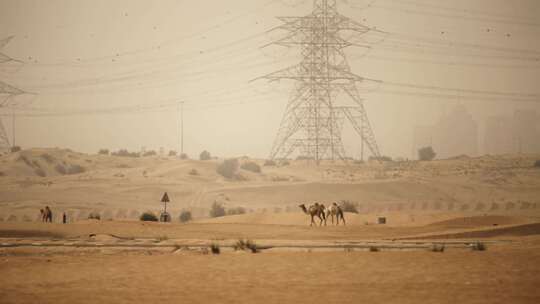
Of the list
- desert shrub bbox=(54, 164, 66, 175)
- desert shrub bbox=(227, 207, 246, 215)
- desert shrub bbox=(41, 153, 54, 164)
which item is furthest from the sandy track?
desert shrub bbox=(41, 153, 54, 164)

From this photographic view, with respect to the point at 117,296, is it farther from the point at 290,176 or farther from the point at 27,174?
the point at 27,174

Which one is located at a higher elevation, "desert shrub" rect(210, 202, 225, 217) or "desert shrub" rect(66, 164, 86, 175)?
→ "desert shrub" rect(66, 164, 86, 175)

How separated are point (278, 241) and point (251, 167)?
69.0m

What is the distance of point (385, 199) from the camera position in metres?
72.6

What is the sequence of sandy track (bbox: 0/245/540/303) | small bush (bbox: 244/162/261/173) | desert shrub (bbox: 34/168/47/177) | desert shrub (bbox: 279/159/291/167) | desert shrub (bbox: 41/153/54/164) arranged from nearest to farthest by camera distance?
1. sandy track (bbox: 0/245/540/303)
2. desert shrub (bbox: 34/168/47/177)
3. small bush (bbox: 244/162/261/173)
4. desert shrub (bbox: 41/153/54/164)
5. desert shrub (bbox: 279/159/291/167)

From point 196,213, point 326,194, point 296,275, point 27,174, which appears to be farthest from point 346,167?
point 296,275

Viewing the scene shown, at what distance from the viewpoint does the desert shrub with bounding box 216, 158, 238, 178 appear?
306 feet

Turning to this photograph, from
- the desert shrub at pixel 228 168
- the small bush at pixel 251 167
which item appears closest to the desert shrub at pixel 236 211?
the desert shrub at pixel 228 168

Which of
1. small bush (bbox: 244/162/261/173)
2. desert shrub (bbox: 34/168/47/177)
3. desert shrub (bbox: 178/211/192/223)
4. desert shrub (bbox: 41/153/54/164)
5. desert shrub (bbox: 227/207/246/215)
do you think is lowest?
desert shrub (bbox: 178/211/192/223)

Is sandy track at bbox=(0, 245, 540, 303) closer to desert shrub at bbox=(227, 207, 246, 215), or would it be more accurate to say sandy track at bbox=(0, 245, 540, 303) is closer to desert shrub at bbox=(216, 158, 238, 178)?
desert shrub at bbox=(227, 207, 246, 215)

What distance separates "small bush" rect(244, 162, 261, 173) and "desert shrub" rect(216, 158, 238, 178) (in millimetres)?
1535

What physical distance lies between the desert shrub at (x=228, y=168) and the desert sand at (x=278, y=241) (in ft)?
10.8

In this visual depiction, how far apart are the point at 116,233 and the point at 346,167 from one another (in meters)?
61.4

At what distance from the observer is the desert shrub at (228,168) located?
306ft
